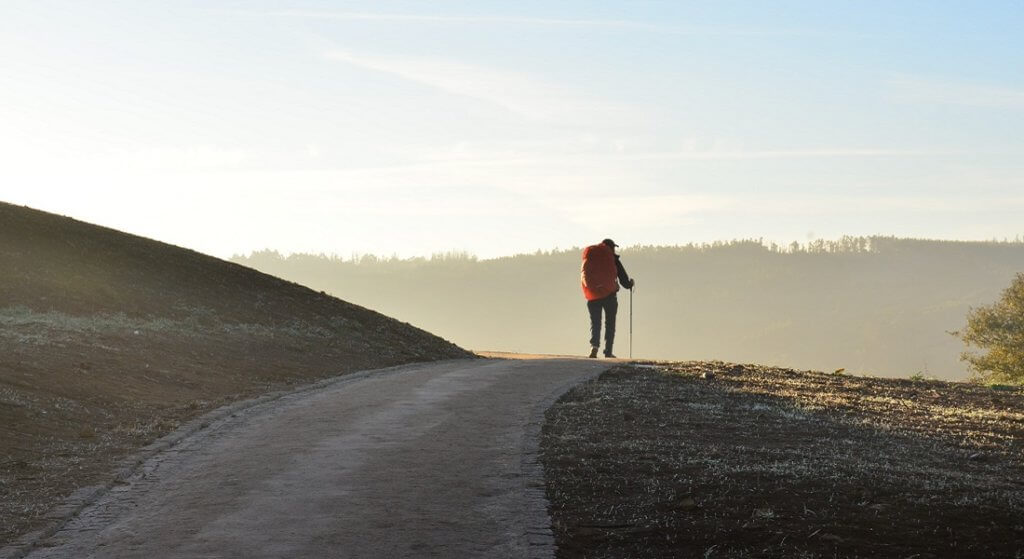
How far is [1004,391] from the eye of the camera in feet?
80.5

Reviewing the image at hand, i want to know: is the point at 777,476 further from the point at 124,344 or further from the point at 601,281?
the point at 601,281

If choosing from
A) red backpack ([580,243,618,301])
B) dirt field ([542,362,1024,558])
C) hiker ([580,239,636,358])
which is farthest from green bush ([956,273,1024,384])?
dirt field ([542,362,1024,558])

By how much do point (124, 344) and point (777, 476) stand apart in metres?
15.3

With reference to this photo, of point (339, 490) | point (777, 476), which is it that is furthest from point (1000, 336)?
point (339, 490)

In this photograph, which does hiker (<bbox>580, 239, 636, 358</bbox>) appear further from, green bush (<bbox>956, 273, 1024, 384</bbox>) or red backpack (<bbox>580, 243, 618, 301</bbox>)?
green bush (<bbox>956, 273, 1024, 384</bbox>)

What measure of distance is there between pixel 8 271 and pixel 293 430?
16156 mm

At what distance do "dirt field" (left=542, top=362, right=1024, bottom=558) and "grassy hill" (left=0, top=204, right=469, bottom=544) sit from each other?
5.38 meters

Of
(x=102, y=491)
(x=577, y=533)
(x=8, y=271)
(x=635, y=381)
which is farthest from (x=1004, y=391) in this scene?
(x=8, y=271)

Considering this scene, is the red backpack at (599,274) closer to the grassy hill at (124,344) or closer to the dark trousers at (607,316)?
the dark trousers at (607,316)

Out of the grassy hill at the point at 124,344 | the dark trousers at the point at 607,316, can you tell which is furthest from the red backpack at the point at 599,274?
the grassy hill at the point at 124,344

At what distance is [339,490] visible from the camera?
34.1 ft

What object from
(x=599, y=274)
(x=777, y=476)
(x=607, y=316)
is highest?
(x=599, y=274)

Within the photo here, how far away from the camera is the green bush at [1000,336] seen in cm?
5828

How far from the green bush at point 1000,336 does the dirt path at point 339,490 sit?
49.2 m
